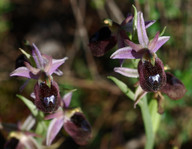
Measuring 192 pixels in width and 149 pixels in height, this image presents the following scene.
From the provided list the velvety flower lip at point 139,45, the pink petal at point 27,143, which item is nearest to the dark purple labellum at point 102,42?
the velvety flower lip at point 139,45

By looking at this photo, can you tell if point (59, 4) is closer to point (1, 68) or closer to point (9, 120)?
point (1, 68)

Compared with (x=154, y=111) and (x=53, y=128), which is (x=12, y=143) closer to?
(x=53, y=128)

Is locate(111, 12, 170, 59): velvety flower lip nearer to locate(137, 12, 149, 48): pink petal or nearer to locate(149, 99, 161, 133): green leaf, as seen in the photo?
locate(137, 12, 149, 48): pink petal

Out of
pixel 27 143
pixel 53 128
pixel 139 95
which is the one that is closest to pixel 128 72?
pixel 139 95

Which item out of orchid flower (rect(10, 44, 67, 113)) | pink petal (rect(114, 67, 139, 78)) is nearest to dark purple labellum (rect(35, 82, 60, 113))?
orchid flower (rect(10, 44, 67, 113))

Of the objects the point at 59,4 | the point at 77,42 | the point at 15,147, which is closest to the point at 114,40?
the point at 15,147

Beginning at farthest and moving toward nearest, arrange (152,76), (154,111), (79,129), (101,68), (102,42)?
(101,68) < (154,111) < (79,129) < (102,42) < (152,76)
